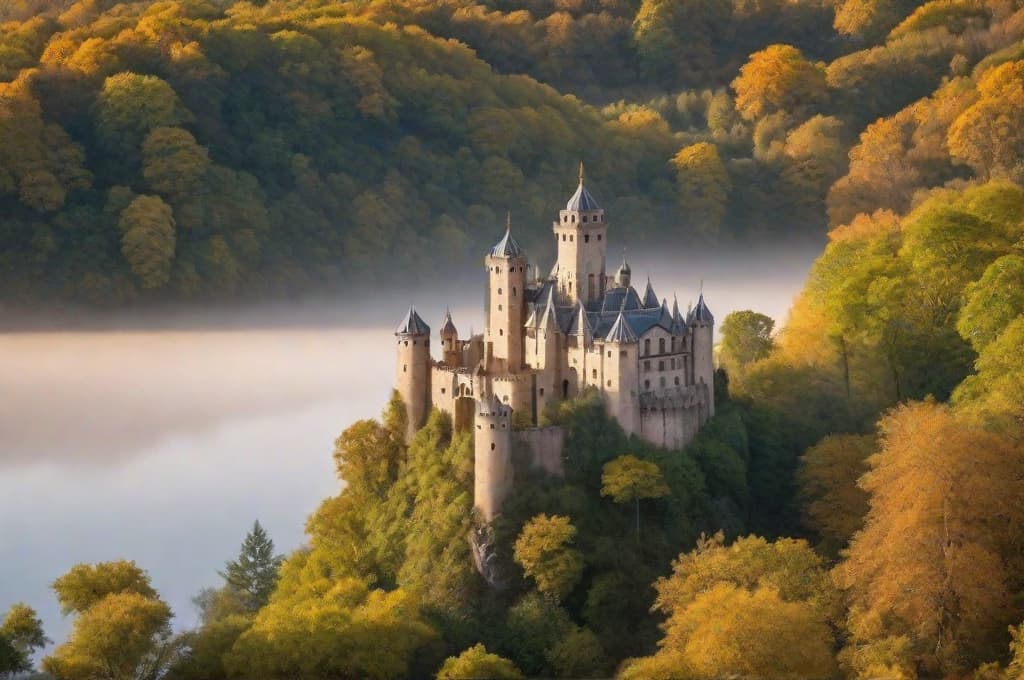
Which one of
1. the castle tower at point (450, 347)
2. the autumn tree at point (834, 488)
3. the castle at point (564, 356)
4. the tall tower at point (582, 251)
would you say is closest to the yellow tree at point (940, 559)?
the autumn tree at point (834, 488)

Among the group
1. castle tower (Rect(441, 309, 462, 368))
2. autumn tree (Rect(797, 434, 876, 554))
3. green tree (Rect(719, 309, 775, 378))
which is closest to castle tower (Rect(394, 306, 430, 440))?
castle tower (Rect(441, 309, 462, 368))

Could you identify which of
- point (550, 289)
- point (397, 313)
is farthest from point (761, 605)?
point (397, 313)

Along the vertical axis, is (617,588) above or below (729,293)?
below

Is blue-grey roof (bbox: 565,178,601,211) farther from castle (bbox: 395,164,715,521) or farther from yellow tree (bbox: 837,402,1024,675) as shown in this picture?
yellow tree (bbox: 837,402,1024,675)

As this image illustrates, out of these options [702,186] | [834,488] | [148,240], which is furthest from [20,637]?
[702,186]

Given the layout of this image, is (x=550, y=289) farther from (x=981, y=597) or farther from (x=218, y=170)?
(x=218, y=170)
